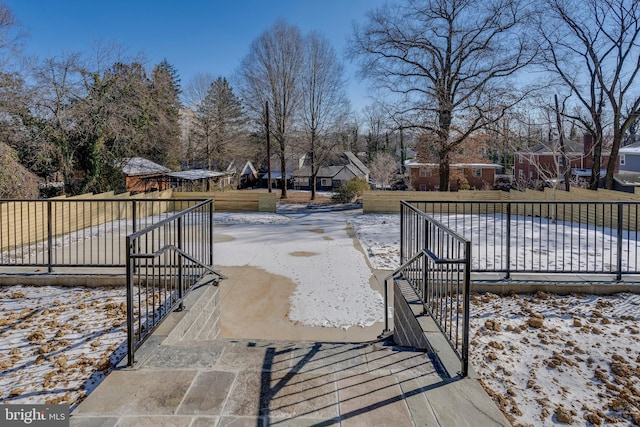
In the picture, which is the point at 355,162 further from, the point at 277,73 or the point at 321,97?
the point at 277,73

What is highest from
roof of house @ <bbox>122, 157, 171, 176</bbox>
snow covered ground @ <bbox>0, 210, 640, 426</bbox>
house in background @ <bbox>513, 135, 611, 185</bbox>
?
house in background @ <bbox>513, 135, 611, 185</bbox>

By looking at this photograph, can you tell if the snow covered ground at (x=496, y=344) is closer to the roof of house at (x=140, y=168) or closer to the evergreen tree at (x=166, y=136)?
the roof of house at (x=140, y=168)

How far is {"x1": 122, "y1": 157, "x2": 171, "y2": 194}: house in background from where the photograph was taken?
20.6 meters

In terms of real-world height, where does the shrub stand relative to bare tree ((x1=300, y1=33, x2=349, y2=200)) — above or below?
below

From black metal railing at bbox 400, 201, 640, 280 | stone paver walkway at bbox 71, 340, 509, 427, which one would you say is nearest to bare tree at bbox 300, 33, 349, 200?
black metal railing at bbox 400, 201, 640, 280

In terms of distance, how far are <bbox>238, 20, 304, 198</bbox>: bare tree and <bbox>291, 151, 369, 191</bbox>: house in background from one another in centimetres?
1549

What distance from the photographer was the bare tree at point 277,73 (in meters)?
22.8

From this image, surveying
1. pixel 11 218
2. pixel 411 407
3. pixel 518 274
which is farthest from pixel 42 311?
pixel 11 218

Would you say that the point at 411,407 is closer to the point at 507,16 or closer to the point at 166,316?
the point at 166,316

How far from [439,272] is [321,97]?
21222 mm

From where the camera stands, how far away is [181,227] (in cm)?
379

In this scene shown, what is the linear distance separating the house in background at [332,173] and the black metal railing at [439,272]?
3458 centimetres

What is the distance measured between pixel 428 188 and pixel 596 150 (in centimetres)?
1621

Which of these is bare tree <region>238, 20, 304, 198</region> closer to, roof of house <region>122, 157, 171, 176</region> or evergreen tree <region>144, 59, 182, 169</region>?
evergreen tree <region>144, 59, 182, 169</region>
